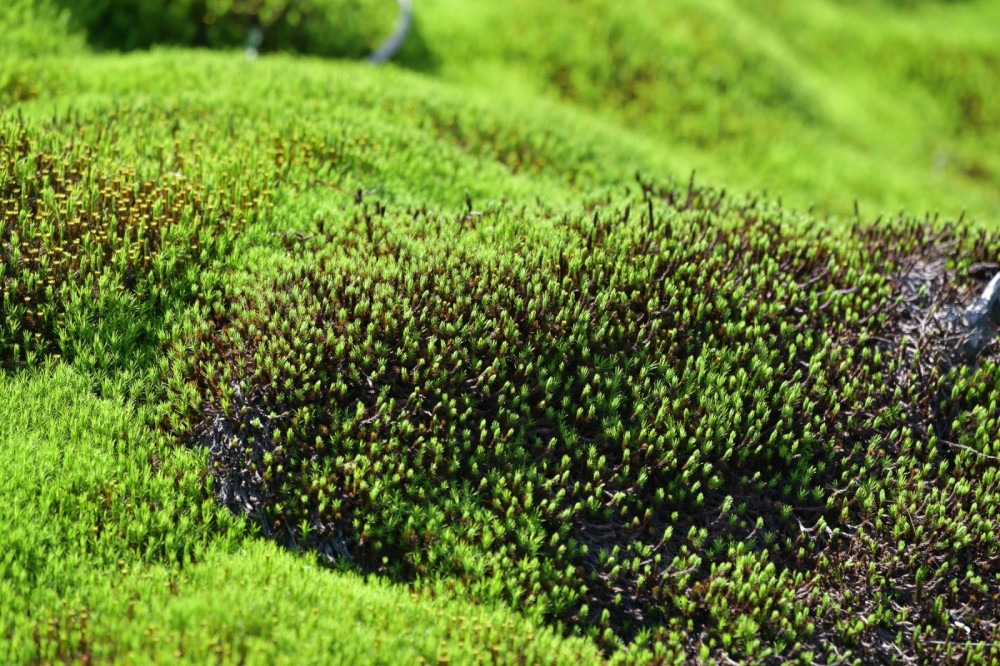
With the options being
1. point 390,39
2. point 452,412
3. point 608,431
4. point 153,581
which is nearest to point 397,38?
point 390,39

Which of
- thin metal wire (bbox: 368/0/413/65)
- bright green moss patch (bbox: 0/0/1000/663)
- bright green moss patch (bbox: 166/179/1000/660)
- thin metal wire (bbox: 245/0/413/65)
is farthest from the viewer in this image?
thin metal wire (bbox: 368/0/413/65)

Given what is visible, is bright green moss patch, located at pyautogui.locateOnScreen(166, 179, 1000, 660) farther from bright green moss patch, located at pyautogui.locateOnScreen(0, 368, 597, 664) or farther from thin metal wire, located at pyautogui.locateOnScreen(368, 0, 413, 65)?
thin metal wire, located at pyautogui.locateOnScreen(368, 0, 413, 65)

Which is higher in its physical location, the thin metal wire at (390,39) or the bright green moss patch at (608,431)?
the thin metal wire at (390,39)

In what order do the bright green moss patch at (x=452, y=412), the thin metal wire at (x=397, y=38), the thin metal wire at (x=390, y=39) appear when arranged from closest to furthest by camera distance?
the bright green moss patch at (x=452, y=412)
the thin metal wire at (x=390, y=39)
the thin metal wire at (x=397, y=38)

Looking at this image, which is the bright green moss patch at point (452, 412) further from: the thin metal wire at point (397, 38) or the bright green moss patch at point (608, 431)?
the thin metal wire at point (397, 38)

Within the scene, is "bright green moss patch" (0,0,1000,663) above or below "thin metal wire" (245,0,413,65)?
below

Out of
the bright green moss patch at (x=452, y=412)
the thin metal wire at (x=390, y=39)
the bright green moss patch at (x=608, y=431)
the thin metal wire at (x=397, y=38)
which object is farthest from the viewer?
the thin metal wire at (x=397, y=38)

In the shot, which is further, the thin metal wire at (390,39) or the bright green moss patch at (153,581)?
the thin metal wire at (390,39)

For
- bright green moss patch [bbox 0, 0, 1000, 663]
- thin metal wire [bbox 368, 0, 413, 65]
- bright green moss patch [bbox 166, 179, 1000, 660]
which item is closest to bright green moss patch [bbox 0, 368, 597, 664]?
bright green moss patch [bbox 0, 0, 1000, 663]

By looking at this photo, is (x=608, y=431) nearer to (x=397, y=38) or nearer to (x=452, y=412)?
(x=452, y=412)

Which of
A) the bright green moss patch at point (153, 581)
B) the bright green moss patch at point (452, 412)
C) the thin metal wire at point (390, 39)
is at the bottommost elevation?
the bright green moss patch at point (153, 581)

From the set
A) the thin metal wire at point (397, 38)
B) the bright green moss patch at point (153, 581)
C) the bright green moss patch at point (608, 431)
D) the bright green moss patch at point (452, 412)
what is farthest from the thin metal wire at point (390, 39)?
the bright green moss patch at point (153, 581)

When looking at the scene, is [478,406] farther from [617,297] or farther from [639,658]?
[639,658]
